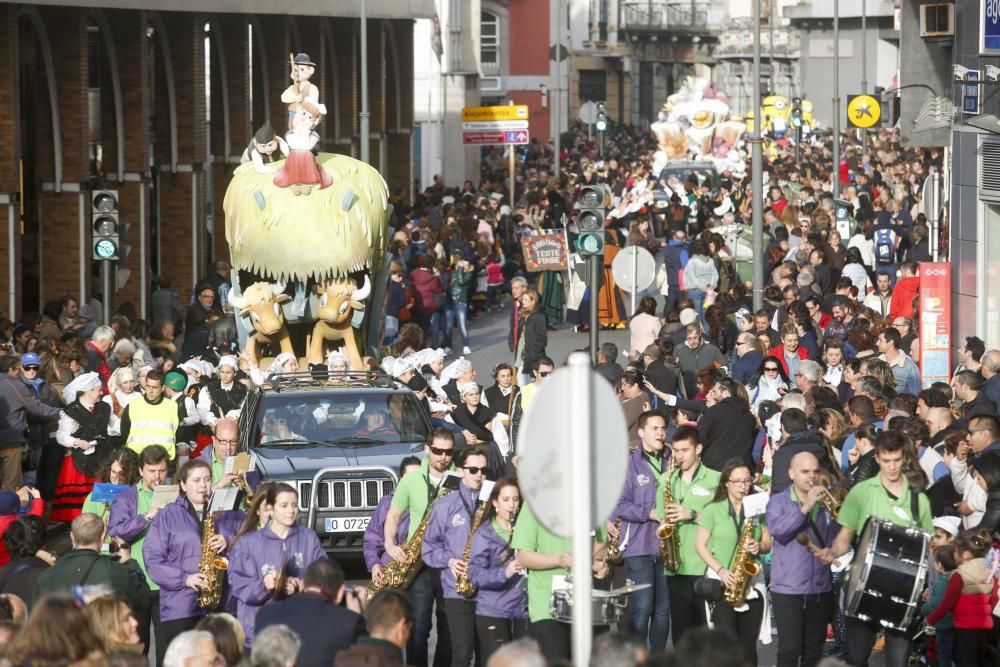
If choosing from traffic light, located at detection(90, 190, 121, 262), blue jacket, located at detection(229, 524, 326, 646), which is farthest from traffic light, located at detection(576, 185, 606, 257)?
blue jacket, located at detection(229, 524, 326, 646)

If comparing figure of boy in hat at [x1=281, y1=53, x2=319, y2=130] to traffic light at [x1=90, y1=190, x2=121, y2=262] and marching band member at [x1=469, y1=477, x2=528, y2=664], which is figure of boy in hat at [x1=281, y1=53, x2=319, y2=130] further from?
marching band member at [x1=469, y1=477, x2=528, y2=664]

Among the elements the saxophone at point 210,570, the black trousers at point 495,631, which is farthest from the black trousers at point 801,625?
the saxophone at point 210,570

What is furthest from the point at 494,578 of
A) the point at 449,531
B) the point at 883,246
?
the point at 883,246

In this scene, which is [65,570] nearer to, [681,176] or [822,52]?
[681,176]

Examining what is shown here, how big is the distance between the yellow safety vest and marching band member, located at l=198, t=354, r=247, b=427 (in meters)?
0.96

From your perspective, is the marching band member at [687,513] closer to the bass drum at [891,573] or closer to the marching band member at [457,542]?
the marching band member at [457,542]

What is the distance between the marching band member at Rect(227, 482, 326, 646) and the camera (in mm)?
11797

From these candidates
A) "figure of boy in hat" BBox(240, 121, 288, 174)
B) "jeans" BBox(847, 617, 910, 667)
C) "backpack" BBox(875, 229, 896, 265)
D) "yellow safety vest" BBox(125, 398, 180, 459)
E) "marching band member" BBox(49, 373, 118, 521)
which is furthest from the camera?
"backpack" BBox(875, 229, 896, 265)

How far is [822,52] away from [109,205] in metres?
74.1

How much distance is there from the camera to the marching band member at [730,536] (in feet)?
41.2

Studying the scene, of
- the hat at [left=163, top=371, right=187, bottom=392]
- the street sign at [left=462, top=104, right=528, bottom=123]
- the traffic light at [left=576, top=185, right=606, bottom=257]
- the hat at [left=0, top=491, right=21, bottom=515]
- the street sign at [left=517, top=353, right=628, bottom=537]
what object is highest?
the street sign at [left=462, top=104, right=528, bottom=123]

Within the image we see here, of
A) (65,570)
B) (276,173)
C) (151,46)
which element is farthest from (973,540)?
(151,46)

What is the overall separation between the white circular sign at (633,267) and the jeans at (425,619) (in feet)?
38.8

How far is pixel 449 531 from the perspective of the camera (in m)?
12.6
